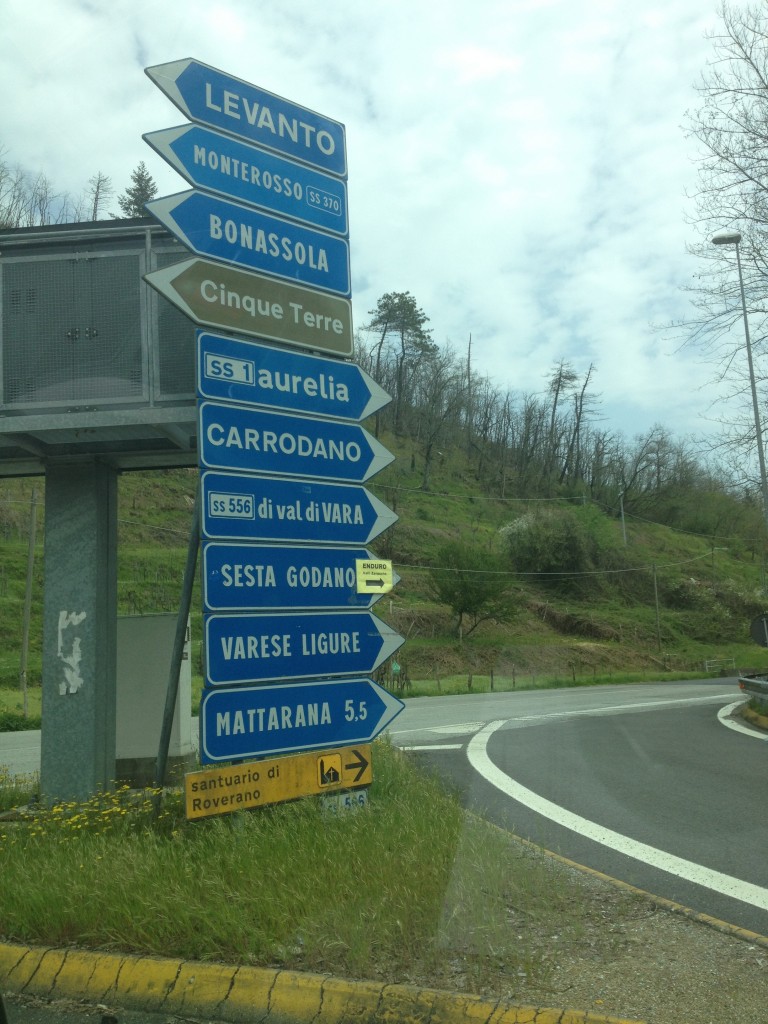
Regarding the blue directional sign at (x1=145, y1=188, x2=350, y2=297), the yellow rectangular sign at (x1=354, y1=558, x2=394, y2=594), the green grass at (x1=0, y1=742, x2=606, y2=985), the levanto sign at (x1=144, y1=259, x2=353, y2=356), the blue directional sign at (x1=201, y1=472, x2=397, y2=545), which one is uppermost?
the blue directional sign at (x1=145, y1=188, x2=350, y2=297)

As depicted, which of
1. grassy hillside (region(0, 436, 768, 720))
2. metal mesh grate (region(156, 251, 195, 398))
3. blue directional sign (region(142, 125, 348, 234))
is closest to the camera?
blue directional sign (region(142, 125, 348, 234))

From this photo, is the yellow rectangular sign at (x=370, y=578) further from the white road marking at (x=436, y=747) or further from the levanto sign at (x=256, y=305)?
the white road marking at (x=436, y=747)

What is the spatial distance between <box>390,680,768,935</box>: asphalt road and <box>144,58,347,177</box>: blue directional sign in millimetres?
5136

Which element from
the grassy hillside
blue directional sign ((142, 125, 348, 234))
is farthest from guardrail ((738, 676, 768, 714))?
the grassy hillside

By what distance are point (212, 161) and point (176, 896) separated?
4.75m

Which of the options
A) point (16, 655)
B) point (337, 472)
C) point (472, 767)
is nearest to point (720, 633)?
point (16, 655)

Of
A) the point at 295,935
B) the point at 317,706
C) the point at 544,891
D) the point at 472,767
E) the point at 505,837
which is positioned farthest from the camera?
the point at 472,767

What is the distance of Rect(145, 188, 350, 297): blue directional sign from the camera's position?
659 cm

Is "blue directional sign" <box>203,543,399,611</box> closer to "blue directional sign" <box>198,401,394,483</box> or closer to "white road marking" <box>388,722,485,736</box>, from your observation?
"blue directional sign" <box>198,401,394,483</box>

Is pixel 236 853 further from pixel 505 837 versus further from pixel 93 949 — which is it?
pixel 505 837

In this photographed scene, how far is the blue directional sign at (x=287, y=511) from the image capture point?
6.47 meters

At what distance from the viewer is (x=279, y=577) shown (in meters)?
6.76

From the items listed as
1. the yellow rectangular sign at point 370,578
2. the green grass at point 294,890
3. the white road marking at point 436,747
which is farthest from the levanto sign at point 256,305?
the white road marking at point 436,747

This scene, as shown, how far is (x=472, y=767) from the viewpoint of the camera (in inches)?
443
